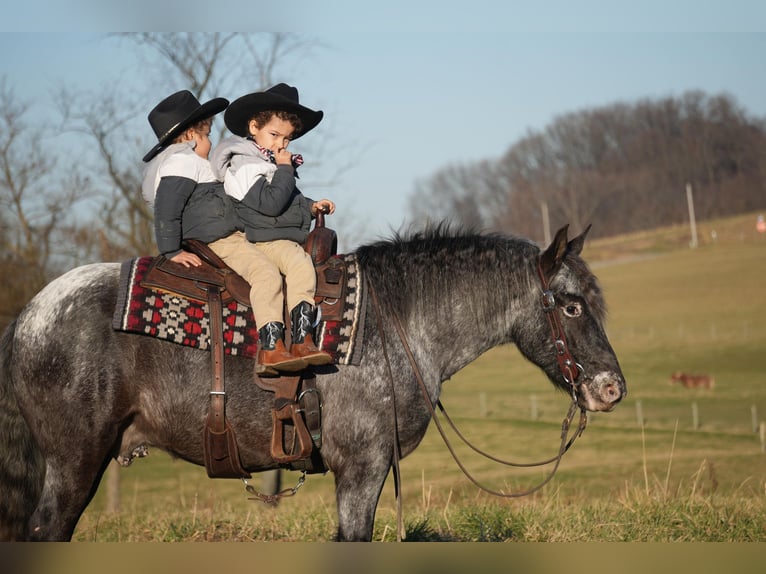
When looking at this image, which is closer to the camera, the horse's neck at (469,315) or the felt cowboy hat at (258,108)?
the felt cowboy hat at (258,108)

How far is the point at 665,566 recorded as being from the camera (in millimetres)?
846

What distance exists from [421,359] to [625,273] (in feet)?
211

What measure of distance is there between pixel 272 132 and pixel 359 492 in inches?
80.0

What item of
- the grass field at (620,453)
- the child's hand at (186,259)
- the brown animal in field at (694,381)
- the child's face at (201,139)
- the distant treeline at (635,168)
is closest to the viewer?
the child's hand at (186,259)

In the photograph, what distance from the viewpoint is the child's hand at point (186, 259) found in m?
4.27

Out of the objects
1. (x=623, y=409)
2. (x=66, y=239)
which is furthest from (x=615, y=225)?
(x=66, y=239)

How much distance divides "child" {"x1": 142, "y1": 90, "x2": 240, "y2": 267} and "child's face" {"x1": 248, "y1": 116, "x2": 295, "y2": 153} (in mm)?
283

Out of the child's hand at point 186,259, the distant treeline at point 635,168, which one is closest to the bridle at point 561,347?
the child's hand at point 186,259

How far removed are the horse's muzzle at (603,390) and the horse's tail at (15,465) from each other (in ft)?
10.3

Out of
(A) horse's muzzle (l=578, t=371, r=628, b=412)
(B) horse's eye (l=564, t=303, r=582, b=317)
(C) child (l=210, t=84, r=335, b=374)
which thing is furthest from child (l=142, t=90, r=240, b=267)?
(A) horse's muzzle (l=578, t=371, r=628, b=412)

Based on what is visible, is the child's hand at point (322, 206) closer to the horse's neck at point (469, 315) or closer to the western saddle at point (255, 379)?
the western saddle at point (255, 379)

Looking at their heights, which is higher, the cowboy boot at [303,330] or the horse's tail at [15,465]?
the cowboy boot at [303,330]

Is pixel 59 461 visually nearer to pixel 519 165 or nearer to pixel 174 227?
pixel 174 227

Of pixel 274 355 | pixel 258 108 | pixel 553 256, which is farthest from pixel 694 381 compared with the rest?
pixel 274 355
